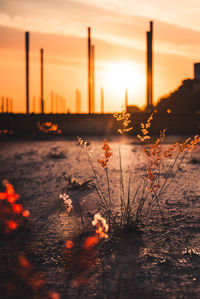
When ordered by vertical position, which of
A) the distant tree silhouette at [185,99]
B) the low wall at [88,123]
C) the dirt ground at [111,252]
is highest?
the distant tree silhouette at [185,99]

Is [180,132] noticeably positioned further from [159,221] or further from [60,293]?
[60,293]

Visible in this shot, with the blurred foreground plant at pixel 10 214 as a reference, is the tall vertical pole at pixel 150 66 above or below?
above

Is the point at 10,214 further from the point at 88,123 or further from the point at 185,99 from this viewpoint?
the point at 185,99

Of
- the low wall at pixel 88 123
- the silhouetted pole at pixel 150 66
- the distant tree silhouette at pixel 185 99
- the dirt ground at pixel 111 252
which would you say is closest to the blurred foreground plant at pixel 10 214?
the dirt ground at pixel 111 252

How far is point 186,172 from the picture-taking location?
20.5 ft

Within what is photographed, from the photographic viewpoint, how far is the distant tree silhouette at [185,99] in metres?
19.4

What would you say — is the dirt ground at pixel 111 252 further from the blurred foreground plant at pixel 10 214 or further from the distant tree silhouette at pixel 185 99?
the distant tree silhouette at pixel 185 99

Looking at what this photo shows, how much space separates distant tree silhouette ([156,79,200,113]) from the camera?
19359mm

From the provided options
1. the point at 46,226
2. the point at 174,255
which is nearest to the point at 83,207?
the point at 46,226

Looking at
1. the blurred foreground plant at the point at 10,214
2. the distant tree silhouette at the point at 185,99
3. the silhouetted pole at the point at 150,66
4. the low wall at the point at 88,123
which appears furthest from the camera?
the distant tree silhouette at the point at 185,99

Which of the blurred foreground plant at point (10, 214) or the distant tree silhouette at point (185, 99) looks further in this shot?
the distant tree silhouette at point (185, 99)

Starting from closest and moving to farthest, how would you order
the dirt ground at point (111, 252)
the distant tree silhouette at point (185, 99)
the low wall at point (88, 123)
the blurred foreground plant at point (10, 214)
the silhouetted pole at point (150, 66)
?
1. the dirt ground at point (111, 252)
2. the blurred foreground plant at point (10, 214)
3. the low wall at point (88, 123)
4. the silhouetted pole at point (150, 66)
5. the distant tree silhouette at point (185, 99)

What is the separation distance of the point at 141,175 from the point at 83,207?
1.82 m

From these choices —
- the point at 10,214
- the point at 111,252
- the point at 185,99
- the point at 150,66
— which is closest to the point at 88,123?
the point at 150,66
